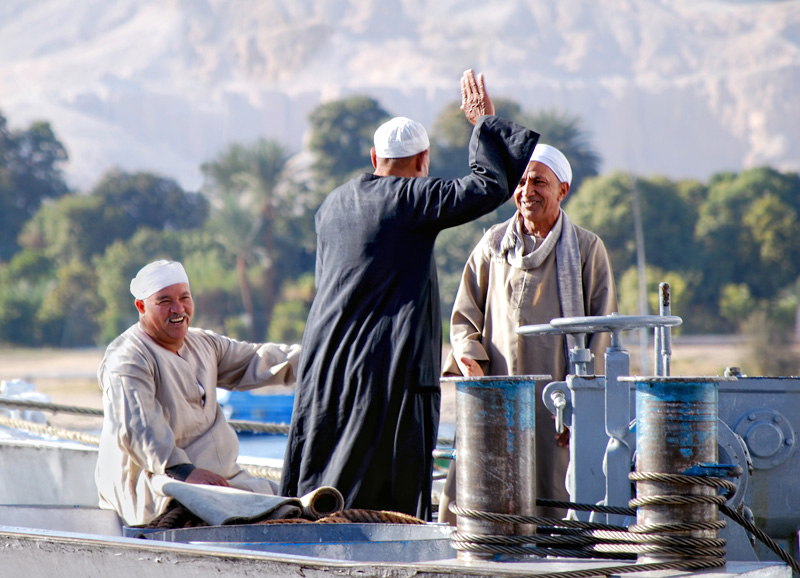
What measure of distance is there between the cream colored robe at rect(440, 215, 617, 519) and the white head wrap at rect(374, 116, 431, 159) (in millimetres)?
717

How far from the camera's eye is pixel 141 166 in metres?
97.9

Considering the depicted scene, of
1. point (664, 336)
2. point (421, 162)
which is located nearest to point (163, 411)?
point (421, 162)

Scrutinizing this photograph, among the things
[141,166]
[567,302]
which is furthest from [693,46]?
[567,302]

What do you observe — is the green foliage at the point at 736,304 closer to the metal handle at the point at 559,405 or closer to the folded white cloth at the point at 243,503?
Answer: the metal handle at the point at 559,405

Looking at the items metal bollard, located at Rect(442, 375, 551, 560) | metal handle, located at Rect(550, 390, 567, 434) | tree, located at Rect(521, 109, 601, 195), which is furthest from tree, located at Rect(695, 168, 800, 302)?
metal bollard, located at Rect(442, 375, 551, 560)

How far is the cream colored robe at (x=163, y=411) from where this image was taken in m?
3.67

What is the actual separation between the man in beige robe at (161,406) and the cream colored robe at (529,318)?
0.66 m

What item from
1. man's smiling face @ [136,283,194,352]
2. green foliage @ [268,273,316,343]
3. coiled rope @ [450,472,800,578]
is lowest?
coiled rope @ [450,472,800,578]

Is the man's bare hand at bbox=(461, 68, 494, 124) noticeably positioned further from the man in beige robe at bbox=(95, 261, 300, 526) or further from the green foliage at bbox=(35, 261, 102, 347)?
the green foliage at bbox=(35, 261, 102, 347)

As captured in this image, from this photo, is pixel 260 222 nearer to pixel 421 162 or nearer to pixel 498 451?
pixel 421 162

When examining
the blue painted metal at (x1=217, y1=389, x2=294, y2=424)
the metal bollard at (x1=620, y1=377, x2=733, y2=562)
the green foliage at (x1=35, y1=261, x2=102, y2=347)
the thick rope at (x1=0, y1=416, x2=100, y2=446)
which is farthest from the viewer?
the green foliage at (x1=35, y1=261, x2=102, y2=347)

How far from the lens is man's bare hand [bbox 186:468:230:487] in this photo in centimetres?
357

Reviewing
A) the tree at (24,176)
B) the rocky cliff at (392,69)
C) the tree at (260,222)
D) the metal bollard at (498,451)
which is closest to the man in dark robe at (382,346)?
the metal bollard at (498,451)

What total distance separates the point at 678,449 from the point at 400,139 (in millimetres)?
1555
